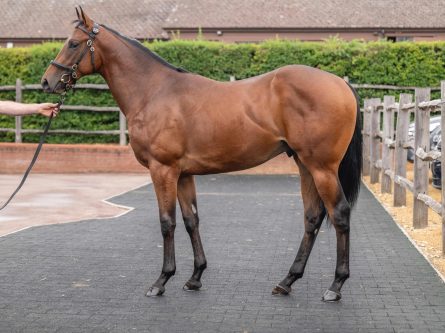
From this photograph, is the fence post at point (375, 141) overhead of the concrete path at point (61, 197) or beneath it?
overhead

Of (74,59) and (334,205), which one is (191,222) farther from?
(74,59)

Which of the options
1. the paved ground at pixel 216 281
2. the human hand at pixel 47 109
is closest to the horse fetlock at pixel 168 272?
the paved ground at pixel 216 281

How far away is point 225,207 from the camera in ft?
40.5

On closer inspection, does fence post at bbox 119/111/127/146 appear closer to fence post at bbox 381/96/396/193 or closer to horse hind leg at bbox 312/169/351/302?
fence post at bbox 381/96/396/193

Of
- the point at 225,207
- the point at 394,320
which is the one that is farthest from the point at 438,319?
the point at 225,207

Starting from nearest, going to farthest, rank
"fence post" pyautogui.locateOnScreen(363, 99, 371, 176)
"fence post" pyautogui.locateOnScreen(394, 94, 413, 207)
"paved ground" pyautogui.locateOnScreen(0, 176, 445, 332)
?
"paved ground" pyautogui.locateOnScreen(0, 176, 445, 332), "fence post" pyautogui.locateOnScreen(394, 94, 413, 207), "fence post" pyautogui.locateOnScreen(363, 99, 371, 176)

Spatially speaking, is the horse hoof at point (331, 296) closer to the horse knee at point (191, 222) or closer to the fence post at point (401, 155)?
the horse knee at point (191, 222)

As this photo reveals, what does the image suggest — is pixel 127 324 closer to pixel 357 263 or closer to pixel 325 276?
pixel 325 276

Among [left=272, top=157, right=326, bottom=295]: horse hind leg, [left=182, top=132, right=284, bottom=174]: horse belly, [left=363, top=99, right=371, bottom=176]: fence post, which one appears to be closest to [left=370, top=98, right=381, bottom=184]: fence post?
[left=363, top=99, right=371, bottom=176]: fence post

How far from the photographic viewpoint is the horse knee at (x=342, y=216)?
6.03 meters

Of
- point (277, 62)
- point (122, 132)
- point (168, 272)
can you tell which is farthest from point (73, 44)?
point (277, 62)

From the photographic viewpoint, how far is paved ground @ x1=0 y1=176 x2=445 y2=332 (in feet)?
17.7

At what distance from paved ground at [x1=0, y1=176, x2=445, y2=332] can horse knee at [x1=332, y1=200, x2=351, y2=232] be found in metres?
0.59

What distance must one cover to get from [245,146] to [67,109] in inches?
566
